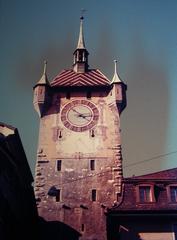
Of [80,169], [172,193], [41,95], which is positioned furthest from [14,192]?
[41,95]

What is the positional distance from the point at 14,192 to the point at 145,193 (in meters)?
7.33

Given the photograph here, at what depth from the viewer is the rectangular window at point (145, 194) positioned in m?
24.8

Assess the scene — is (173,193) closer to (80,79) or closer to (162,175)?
(162,175)

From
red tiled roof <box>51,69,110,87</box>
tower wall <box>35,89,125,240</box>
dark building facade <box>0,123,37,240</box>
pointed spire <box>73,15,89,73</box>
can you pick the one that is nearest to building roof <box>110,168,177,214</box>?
dark building facade <box>0,123,37,240</box>

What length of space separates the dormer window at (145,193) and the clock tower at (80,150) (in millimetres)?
4200

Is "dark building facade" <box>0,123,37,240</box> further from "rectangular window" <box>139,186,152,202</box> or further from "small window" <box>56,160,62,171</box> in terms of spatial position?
"rectangular window" <box>139,186,152,202</box>

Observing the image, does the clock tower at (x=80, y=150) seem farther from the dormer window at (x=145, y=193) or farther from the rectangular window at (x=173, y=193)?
the rectangular window at (x=173, y=193)

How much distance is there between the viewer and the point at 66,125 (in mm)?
36656

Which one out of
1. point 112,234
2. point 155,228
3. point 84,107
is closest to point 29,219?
point 112,234

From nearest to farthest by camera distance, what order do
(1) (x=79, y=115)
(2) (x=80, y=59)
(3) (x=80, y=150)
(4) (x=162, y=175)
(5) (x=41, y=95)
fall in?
(4) (x=162, y=175) < (3) (x=80, y=150) < (1) (x=79, y=115) < (5) (x=41, y=95) < (2) (x=80, y=59)

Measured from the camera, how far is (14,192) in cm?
2477

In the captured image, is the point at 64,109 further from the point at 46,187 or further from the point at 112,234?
the point at 112,234

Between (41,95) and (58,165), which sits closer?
(58,165)

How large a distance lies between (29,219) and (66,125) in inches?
387
